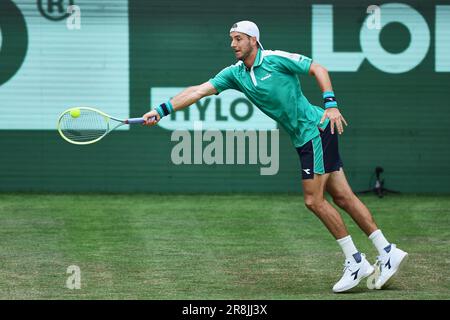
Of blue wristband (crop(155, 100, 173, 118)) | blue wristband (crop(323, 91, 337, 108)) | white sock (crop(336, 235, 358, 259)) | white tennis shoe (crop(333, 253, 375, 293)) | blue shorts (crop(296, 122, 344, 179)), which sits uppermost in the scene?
blue wristband (crop(323, 91, 337, 108))

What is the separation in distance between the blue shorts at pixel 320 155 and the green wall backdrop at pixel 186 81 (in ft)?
23.8

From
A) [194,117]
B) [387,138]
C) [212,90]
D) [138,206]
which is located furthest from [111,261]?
[387,138]

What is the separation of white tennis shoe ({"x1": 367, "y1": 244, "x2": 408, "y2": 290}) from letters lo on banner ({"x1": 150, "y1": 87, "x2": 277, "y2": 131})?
7.47 m

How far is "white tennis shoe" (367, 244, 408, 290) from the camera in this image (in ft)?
27.3

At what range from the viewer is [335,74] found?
630 inches

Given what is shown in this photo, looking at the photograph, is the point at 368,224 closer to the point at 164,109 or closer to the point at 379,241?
the point at 379,241

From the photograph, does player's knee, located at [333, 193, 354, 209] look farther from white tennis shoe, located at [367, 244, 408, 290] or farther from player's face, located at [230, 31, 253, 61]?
player's face, located at [230, 31, 253, 61]

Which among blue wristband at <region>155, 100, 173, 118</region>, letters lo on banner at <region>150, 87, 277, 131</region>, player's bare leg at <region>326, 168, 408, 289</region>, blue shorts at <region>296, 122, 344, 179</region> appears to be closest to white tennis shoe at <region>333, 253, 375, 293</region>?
player's bare leg at <region>326, 168, 408, 289</region>

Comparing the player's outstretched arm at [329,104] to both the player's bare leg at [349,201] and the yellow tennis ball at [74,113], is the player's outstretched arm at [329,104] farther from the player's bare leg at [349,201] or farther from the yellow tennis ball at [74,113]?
the yellow tennis ball at [74,113]

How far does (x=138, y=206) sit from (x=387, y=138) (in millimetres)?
4356

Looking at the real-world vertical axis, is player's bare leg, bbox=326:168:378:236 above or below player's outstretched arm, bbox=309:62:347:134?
below

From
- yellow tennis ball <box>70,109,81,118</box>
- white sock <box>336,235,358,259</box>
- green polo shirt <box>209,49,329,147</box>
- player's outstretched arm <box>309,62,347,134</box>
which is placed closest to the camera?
player's outstretched arm <box>309,62,347,134</box>

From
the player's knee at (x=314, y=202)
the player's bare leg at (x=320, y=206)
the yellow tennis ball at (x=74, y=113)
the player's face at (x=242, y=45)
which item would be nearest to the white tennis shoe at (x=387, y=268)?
the player's bare leg at (x=320, y=206)

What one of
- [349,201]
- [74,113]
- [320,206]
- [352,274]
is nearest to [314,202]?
[320,206]
